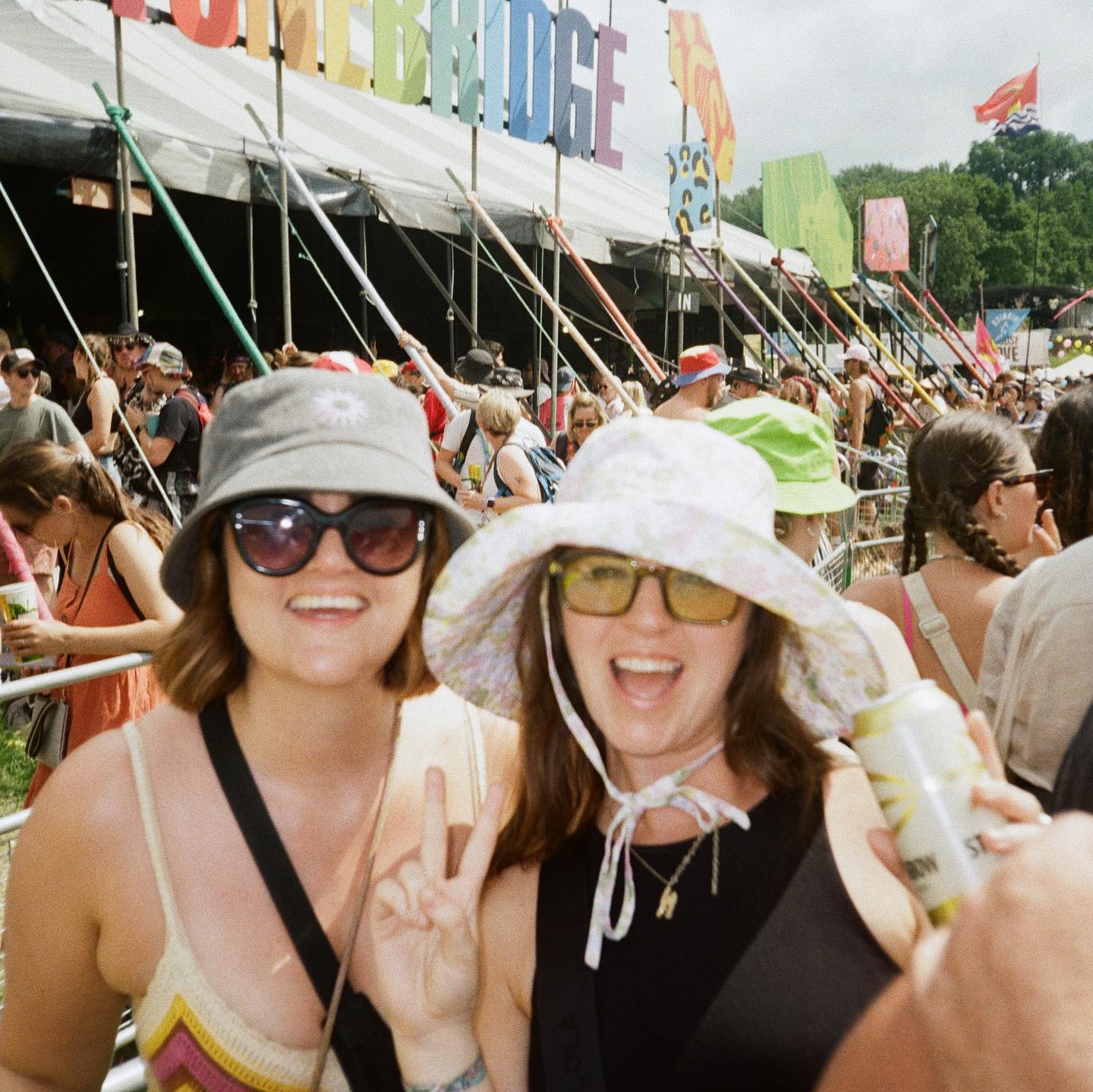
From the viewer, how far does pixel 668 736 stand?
1.38 meters

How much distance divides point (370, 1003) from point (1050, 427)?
2.38 metres

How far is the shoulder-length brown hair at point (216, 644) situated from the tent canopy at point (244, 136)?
638cm

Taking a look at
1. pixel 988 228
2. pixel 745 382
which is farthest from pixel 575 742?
pixel 988 228

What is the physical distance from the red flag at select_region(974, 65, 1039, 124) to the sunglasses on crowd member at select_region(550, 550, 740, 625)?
3409 cm

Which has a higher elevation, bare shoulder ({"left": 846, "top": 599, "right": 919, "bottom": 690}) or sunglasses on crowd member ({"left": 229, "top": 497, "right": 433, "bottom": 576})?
sunglasses on crowd member ({"left": 229, "top": 497, "right": 433, "bottom": 576})

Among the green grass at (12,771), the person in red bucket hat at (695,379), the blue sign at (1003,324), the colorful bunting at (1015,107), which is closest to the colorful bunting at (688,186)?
the person in red bucket hat at (695,379)

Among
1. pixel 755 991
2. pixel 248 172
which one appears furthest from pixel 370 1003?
pixel 248 172

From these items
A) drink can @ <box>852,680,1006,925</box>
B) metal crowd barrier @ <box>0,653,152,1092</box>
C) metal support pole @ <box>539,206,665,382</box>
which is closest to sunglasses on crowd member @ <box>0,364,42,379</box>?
metal crowd barrier @ <box>0,653,152,1092</box>

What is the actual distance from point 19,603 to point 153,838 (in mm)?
1753

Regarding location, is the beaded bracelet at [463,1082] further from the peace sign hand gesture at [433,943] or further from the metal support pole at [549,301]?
the metal support pole at [549,301]

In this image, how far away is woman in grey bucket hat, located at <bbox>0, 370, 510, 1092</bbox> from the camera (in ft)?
4.70

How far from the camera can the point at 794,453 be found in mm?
2648

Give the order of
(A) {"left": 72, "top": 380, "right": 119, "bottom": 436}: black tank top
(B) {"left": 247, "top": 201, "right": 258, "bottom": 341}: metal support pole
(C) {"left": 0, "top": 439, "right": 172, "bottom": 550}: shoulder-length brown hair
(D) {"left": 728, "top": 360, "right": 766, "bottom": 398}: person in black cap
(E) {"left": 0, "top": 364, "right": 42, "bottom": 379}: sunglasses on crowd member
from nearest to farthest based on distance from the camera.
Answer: (C) {"left": 0, "top": 439, "right": 172, "bottom": 550}: shoulder-length brown hair, (E) {"left": 0, "top": 364, "right": 42, "bottom": 379}: sunglasses on crowd member, (A) {"left": 72, "top": 380, "right": 119, "bottom": 436}: black tank top, (B) {"left": 247, "top": 201, "right": 258, "bottom": 341}: metal support pole, (D) {"left": 728, "top": 360, "right": 766, "bottom": 398}: person in black cap

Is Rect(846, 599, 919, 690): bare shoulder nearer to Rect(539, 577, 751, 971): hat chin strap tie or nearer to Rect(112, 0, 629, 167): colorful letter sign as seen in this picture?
Rect(539, 577, 751, 971): hat chin strap tie
